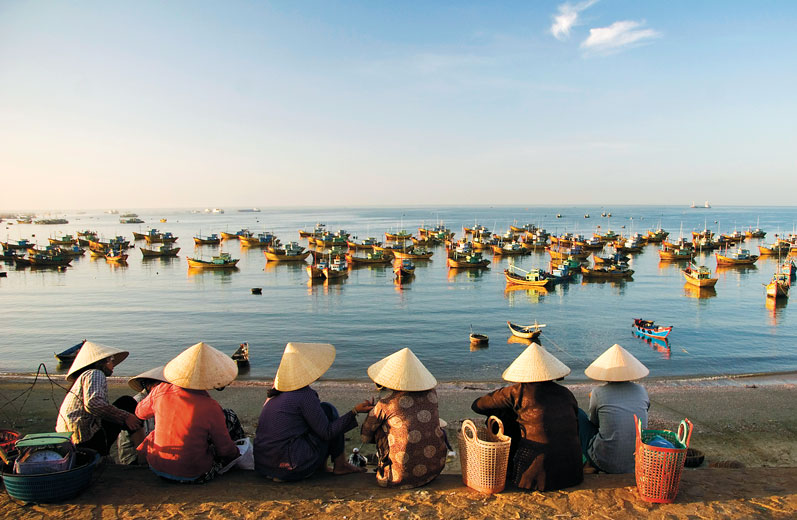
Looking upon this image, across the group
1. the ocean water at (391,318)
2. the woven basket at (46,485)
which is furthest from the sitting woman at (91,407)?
the ocean water at (391,318)

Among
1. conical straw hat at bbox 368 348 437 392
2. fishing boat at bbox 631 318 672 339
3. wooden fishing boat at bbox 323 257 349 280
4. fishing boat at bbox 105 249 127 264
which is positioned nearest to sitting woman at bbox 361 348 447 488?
conical straw hat at bbox 368 348 437 392

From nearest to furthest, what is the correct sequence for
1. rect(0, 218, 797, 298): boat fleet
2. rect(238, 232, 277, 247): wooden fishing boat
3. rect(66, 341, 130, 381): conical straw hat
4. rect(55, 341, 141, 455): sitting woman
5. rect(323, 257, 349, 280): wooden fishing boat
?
1. rect(55, 341, 141, 455): sitting woman
2. rect(66, 341, 130, 381): conical straw hat
3. rect(0, 218, 797, 298): boat fleet
4. rect(323, 257, 349, 280): wooden fishing boat
5. rect(238, 232, 277, 247): wooden fishing boat

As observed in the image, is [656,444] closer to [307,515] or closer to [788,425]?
[307,515]

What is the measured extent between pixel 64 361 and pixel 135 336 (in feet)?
17.8

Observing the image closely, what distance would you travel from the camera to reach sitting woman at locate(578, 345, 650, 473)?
496 cm

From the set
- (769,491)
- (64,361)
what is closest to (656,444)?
(769,491)

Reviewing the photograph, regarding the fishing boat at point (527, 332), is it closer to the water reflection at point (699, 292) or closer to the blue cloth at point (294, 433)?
the blue cloth at point (294, 433)

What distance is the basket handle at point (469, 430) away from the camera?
437 cm

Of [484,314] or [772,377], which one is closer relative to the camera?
[772,377]

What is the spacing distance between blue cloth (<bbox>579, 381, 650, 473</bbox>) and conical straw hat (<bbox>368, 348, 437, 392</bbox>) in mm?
1881

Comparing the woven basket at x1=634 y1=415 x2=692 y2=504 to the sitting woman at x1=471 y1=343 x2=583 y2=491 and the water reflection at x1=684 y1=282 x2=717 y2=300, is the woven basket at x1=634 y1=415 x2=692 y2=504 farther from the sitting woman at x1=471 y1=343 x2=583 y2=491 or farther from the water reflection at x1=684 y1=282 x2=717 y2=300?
the water reflection at x1=684 y1=282 x2=717 y2=300

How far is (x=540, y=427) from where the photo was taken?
14.1 ft

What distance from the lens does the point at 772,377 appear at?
1584cm

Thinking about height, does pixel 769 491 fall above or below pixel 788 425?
above
